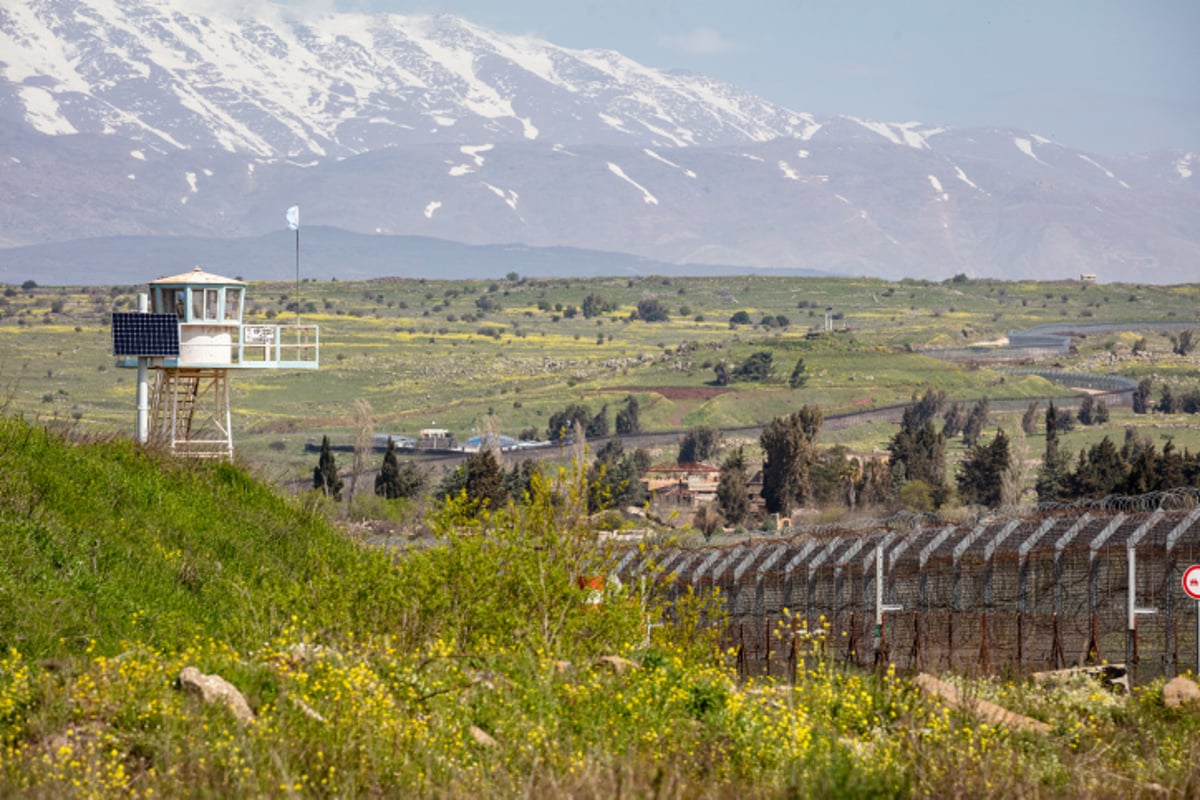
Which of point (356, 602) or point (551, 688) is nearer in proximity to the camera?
point (551, 688)

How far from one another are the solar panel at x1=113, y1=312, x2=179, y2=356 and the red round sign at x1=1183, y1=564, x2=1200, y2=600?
2439 cm

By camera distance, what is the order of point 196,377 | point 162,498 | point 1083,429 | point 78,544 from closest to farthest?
point 78,544, point 162,498, point 196,377, point 1083,429

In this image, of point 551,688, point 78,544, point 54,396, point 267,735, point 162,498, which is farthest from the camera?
point 54,396

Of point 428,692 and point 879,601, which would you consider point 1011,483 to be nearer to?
point 879,601

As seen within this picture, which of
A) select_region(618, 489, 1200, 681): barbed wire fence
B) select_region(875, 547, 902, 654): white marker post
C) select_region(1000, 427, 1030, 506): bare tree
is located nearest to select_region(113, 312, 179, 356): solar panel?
select_region(618, 489, 1200, 681): barbed wire fence

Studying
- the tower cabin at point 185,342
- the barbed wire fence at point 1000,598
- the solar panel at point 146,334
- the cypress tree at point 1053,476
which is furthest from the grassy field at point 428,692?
the cypress tree at point 1053,476

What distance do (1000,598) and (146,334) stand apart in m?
20.9

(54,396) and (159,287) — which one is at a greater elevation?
(159,287)

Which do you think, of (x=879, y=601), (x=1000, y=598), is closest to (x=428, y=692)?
(x=879, y=601)

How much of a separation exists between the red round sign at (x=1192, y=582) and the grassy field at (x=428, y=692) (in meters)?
2.74

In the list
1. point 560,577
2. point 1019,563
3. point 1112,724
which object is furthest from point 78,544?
point 1019,563

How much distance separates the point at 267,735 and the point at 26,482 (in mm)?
7232

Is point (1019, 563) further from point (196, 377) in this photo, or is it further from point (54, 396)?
point (54, 396)

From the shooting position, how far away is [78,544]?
17.1m
